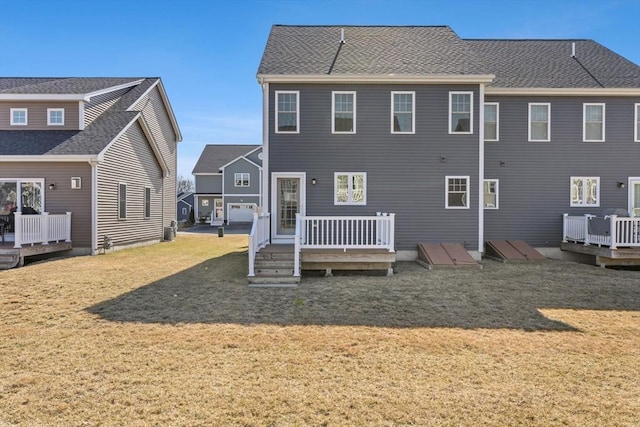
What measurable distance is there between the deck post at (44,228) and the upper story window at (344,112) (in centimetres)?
967

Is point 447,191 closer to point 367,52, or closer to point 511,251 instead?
point 511,251

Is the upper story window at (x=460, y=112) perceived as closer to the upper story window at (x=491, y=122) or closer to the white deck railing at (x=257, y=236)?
the upper story window at (x=491, y=122)

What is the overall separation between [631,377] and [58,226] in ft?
49.1

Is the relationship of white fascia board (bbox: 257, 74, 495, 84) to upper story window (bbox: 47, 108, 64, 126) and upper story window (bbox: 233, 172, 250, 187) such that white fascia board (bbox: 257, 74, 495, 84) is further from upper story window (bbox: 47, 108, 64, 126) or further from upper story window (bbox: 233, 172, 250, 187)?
upper story window (bbox: 233, 172, 250, 187)

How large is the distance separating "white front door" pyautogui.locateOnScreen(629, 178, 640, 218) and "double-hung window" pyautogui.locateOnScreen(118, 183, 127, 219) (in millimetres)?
19166

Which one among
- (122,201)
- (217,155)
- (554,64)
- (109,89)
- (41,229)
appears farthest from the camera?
(217,155)

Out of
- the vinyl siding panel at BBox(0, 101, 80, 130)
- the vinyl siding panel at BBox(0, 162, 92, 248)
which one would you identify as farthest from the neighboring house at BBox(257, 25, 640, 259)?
the vinyl siding panel at BBox(0, 101, 80, 130)

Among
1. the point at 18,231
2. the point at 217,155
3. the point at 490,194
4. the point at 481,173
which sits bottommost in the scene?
the point at 18,231

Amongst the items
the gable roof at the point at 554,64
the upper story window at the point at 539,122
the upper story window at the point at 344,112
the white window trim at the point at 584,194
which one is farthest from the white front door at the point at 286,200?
the white window trim at the point at 584,194

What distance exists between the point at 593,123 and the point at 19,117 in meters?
21.8

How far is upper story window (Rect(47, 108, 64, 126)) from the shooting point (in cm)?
1438

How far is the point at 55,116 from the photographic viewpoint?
14.4 meters

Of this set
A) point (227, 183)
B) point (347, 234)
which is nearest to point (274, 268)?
point (347, 234)

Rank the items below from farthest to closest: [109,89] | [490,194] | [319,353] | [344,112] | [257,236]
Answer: [109,89] < [490,194] < [344,112] < [257,236] < [319,353]
